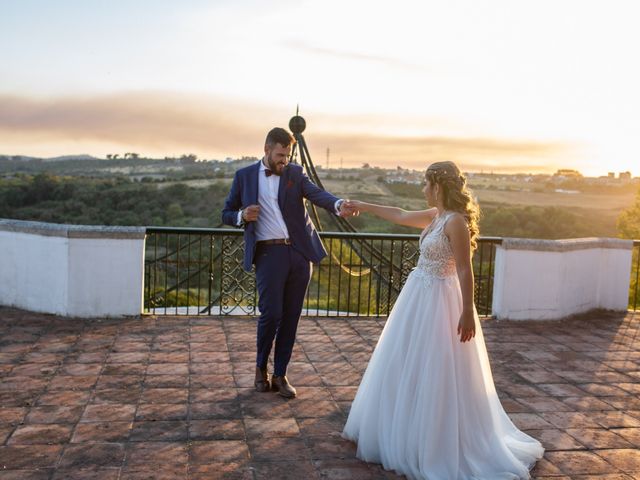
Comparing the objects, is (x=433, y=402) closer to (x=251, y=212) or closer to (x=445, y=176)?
(x=445, y=176)

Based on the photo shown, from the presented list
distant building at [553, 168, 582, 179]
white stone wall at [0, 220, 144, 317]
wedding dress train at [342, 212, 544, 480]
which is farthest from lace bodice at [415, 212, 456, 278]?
distant building at [553, 168, 582, 179]

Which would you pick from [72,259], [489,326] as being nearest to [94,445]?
[72,259]

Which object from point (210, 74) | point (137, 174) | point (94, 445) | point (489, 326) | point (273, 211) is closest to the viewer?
point (94, 445)

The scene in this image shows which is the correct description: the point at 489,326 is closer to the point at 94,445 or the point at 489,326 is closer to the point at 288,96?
the point at 94,445

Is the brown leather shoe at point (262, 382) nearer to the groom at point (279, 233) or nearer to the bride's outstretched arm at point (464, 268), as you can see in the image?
the groom at point (279, 233)

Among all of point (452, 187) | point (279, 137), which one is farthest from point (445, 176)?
point (279, 137)

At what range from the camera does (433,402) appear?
3.52m

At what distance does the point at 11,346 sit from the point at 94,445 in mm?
2480

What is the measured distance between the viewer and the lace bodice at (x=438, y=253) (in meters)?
3.71

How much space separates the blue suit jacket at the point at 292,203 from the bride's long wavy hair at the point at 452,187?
115 cm

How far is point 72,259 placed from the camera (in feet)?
22.9

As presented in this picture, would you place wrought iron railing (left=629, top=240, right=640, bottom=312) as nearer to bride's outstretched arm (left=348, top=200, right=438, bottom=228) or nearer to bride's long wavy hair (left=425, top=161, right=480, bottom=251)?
bride's outstretched arm (left=348, top=200, right=438, bottom=228)

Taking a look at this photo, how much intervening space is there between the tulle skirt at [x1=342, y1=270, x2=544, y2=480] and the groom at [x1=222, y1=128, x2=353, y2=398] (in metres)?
1.03

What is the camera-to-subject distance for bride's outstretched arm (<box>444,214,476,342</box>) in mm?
3535
